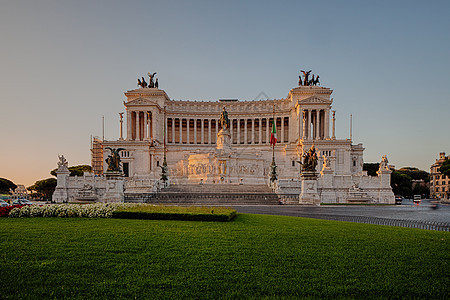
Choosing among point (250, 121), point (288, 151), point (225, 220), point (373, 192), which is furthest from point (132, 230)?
point (250, 121)

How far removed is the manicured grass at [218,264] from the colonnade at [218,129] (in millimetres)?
75038

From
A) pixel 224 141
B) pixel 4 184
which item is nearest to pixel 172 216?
pixel 224 141

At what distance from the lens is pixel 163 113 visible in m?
85.8

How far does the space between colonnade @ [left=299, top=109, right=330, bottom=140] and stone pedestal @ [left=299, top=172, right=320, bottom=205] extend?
4354 cm

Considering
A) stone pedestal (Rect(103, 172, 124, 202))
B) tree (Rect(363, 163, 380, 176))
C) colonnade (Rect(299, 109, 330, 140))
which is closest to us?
stone pedestal (Rect(103, 172, 124, 202))

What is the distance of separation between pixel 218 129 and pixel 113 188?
60164 millimetres

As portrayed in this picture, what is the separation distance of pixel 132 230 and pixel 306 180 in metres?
25.5

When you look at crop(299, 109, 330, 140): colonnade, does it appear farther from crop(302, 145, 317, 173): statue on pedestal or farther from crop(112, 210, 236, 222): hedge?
crop(112, 210, 236, 222): hedge

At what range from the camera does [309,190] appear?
34.5 meters

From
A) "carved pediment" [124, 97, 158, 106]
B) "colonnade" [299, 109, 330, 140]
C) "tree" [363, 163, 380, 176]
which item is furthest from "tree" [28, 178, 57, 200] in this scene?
"tree" [363, 163, 380, 176]

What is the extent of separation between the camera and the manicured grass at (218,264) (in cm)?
619

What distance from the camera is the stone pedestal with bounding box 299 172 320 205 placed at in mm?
34112

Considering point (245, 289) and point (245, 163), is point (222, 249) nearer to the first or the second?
point (245, 289)

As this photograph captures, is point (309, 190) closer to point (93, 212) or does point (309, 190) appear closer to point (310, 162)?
point (310, 162)
